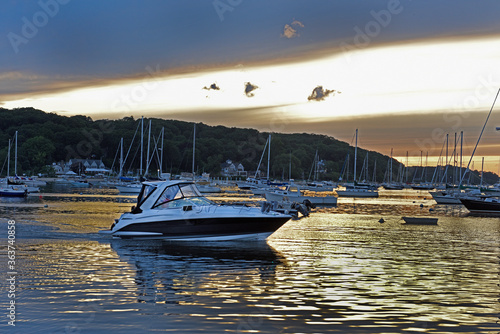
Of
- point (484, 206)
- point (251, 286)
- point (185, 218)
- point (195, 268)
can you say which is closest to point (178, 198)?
point (185, 218)

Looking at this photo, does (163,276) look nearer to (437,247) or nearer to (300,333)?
(300,333)

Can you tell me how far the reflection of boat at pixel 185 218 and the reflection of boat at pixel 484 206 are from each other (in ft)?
139

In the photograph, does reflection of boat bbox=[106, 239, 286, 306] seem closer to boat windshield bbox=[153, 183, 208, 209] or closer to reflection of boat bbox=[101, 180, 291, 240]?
reflection of boat bbox=[101, 180, 291, 240]

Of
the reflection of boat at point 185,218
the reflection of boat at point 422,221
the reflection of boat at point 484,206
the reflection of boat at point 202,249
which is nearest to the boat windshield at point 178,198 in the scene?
the reflection of boat at point 185,218

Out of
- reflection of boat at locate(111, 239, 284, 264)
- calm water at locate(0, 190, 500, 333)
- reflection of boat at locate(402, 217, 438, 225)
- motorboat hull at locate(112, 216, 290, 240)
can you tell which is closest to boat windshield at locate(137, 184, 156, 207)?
motorboat hull at locate(112, 216, 290, 240)

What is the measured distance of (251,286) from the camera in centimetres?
1669

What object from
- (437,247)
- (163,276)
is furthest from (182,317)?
(437,247)

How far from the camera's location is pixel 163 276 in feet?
59.9

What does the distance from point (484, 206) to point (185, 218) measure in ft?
151

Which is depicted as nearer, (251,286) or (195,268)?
(251,286)

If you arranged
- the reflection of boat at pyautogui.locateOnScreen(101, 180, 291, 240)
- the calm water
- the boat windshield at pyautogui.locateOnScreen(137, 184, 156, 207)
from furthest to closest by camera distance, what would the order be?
the boat windshield at pyautogui.locateOnScreen(137, 184, 156, 207) → the reflection of boat at pyautogui.locateOnScreen(101, 180, 291, 240) → the calm water

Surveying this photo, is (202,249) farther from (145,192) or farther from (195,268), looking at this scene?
(195,268)

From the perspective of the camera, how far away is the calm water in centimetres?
1245

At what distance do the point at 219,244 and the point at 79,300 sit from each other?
40.1ft
